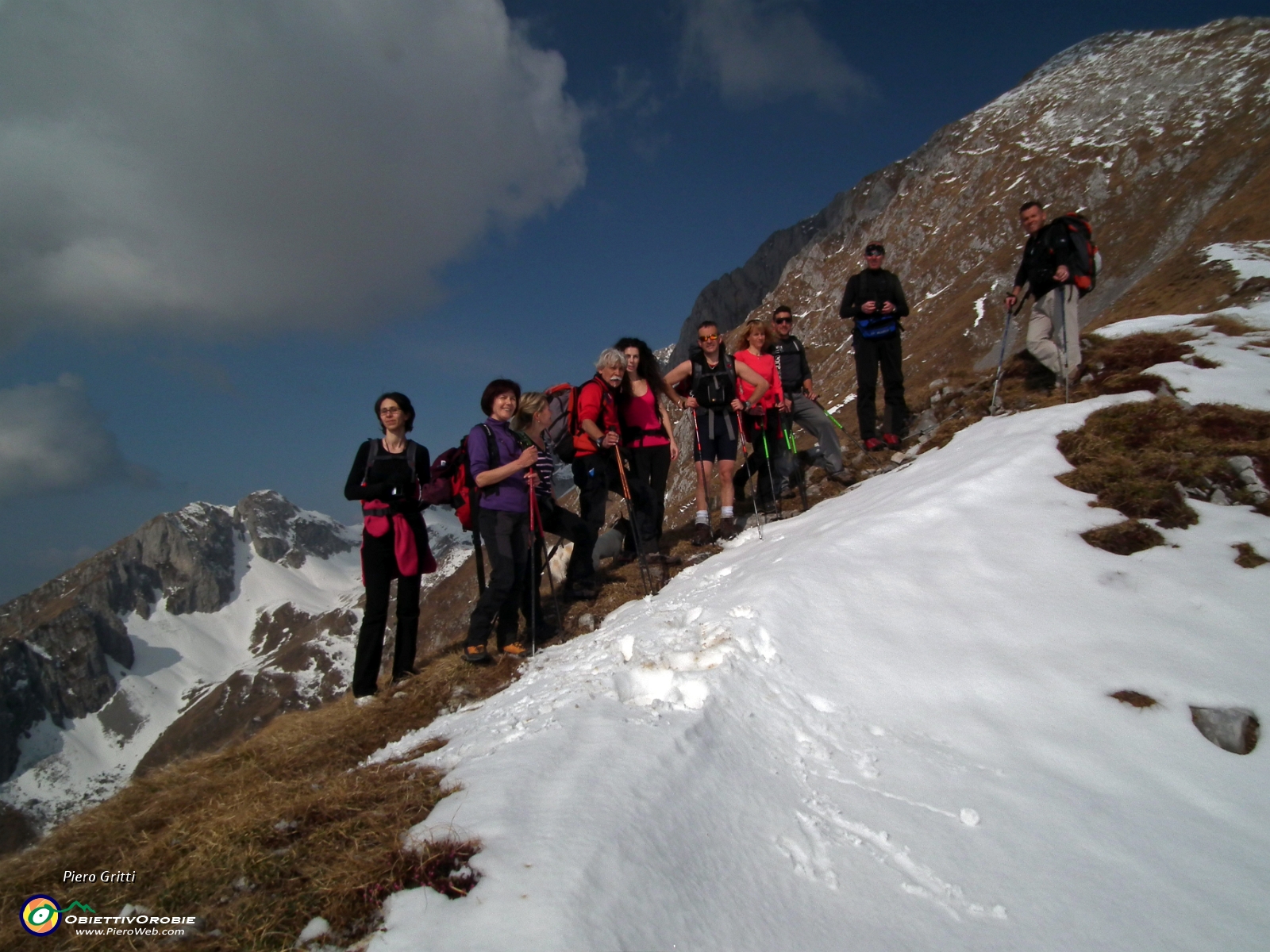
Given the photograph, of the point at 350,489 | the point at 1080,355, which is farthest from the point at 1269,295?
the point at 350,489

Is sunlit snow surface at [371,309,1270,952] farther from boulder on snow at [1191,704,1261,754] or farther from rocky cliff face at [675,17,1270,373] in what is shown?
rocky cliff face at [675,17,1270,373]

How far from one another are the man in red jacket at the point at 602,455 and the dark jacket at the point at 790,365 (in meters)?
3.80

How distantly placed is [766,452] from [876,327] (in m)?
3.53

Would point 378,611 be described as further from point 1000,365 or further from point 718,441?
point 1000,365

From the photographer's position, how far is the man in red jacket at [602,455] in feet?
30.8

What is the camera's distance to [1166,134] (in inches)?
4313

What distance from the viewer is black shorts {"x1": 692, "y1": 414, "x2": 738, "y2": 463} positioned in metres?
10.4

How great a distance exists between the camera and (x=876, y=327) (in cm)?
1221

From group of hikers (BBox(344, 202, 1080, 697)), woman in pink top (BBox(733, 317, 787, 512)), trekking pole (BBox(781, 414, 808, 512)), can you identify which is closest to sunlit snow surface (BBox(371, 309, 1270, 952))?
group of hikers (BBox(344, 202, 1080, 697))

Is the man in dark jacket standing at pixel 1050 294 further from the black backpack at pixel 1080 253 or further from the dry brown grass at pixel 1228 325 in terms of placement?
the dry brown grass at pixel 1228 325

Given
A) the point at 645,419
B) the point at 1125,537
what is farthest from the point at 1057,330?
the point at 645,419

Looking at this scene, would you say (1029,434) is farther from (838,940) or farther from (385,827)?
(385,827)

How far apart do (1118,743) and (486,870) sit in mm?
4223

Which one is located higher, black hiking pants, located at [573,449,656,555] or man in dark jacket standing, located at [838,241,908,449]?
man in dark jacket standing, located at [838,241,908,449]
